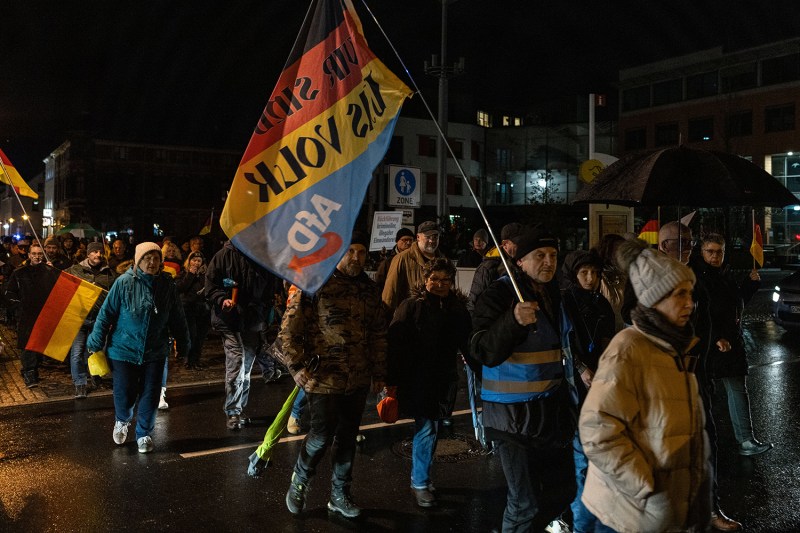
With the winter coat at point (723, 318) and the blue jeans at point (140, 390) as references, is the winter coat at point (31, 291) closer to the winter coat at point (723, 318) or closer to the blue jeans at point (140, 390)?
the blue jeans at point (140, 390)

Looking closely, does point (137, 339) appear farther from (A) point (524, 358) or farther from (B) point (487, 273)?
(A) point (524, 358)

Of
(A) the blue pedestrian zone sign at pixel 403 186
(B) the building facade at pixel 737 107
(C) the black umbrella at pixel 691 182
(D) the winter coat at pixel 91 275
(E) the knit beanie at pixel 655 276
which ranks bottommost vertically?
(D) the winter coat at pixel 91 275

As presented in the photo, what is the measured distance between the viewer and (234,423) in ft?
23.7

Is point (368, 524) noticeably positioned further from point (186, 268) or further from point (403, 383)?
point (186, 268)

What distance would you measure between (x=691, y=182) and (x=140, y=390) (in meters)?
5.14

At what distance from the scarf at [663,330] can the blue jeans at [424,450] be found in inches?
97.7

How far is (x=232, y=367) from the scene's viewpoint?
7254mm

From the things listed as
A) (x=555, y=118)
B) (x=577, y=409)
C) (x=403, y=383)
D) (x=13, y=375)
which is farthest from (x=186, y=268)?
(x=555, y=118)

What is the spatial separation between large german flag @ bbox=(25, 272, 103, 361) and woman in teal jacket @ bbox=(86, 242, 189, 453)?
114 centimetres

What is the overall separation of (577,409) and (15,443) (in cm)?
535

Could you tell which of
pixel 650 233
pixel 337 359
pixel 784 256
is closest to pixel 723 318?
pixel 337 359

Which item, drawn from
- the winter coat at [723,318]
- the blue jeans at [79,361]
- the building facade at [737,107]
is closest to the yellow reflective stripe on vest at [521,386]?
the winter coat at [723,318]

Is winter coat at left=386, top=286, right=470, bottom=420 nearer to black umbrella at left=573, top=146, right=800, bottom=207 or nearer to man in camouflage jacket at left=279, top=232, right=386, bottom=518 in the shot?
man in camouflage jacket at left=279, top=232, right=386, bottom=518

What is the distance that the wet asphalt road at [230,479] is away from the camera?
482cm
